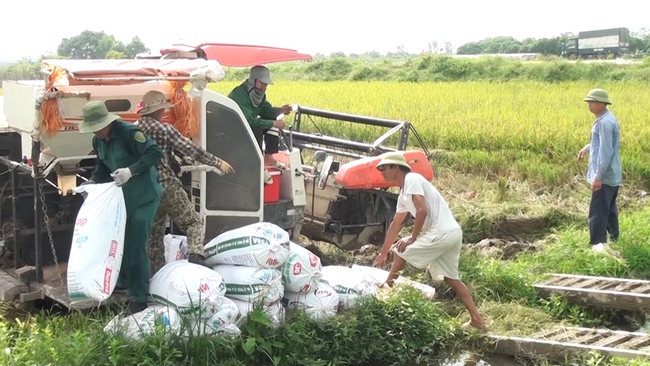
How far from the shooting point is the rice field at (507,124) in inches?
450

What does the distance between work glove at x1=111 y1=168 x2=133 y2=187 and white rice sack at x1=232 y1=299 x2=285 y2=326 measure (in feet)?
3.92

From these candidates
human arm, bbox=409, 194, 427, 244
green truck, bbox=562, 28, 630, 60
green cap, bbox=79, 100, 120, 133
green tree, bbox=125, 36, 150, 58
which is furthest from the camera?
green tree, bbox=125, 36, 150, 58

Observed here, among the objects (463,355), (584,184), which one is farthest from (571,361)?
(584,184)

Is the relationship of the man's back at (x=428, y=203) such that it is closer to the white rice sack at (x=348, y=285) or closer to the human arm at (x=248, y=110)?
the white rice sack at (x=348, y=285)

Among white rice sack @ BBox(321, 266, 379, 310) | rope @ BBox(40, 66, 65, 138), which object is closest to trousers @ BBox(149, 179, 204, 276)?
rope @ BBox(40, 66, 65, 138)

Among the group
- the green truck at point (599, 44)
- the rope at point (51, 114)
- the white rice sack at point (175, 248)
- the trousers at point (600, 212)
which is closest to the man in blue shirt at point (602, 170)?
the trousers at point (600, 212)

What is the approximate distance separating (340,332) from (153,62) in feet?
8.55

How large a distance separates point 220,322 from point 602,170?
4654 mm

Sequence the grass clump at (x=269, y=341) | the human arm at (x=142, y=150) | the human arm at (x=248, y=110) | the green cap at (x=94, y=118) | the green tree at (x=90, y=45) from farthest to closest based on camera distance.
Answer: the green tree at (x=90, y=45) → the human arm at (x=248, y=110) → the human arm at (x=142, y=150) → the green cap at (x=94, y=118) → the grass clump at (x=269, y=341)

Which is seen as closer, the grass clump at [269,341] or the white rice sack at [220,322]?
the grass clump at [269,341]

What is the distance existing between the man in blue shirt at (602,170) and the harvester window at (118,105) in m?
4.75

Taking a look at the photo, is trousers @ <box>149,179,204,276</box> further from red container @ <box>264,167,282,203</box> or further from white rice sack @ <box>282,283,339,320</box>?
red container @ <box>264,167,282,203</box>

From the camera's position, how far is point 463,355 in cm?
605

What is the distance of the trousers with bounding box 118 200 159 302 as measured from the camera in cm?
552
